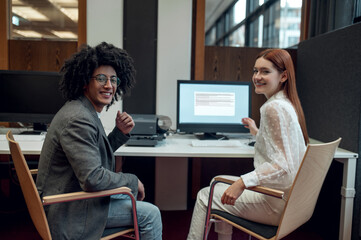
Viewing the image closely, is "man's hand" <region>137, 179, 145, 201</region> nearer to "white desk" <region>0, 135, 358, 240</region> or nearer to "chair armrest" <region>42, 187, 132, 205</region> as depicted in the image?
"chair armrest" <region>42, 187, 132, 205</region>

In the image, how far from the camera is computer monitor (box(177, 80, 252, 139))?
2188 millimetres

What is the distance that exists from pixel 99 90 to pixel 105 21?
1283 mm

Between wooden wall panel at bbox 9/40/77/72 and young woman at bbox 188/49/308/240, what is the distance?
5.28 ft

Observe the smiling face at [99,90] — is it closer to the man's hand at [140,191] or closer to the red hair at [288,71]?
the man's hand at [140,191]

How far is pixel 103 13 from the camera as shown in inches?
92.6

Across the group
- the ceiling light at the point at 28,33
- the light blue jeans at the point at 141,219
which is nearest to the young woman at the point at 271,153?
the light blue jeans at the point at 141,219

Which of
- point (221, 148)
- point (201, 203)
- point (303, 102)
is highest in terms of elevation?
point (303, 102)

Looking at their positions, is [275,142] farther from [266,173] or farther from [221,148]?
[221,148]

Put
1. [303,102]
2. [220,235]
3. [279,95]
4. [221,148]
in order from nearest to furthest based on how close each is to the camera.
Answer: [279,95]
[220,235]
[221,148]
[303,102]

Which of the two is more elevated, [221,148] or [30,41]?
[30,41]

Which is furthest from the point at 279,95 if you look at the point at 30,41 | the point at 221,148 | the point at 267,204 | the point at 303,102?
the point at 30,41

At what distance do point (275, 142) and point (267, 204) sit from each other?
0.28m

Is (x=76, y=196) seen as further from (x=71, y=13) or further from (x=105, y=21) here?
(x=71, y=13)

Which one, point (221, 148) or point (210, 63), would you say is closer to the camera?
point (221, 148)
